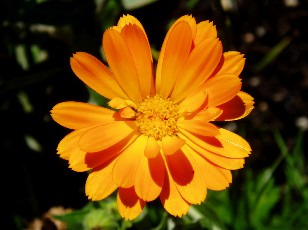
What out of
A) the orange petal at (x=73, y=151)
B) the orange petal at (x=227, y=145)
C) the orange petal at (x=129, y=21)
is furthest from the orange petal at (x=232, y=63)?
the orange petal at (x=73, y=151)

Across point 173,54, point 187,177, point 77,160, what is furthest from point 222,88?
point 77,160

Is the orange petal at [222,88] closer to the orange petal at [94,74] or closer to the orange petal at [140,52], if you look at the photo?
the orange petal at [140,52]

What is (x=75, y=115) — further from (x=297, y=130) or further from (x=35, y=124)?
(x=297, y=130)

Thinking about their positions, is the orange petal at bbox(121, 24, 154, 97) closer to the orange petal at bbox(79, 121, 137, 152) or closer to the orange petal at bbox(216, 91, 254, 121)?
the orange petal at bbox(79, 121, 137, 152)

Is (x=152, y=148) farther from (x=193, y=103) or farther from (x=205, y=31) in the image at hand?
(x=205, y=31)

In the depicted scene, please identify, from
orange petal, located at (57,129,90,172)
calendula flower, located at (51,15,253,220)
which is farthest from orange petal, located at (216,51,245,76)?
orange petal, located at (57,129,90,172)

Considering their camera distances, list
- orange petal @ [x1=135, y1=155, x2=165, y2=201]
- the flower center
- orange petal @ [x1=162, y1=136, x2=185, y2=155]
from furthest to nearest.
Result: the flower center < orange petal @ [x1=162, y1=136, x2=185, y2=155] < orange petal @ [x1=135, y1=155, x2=165, y2=201]
